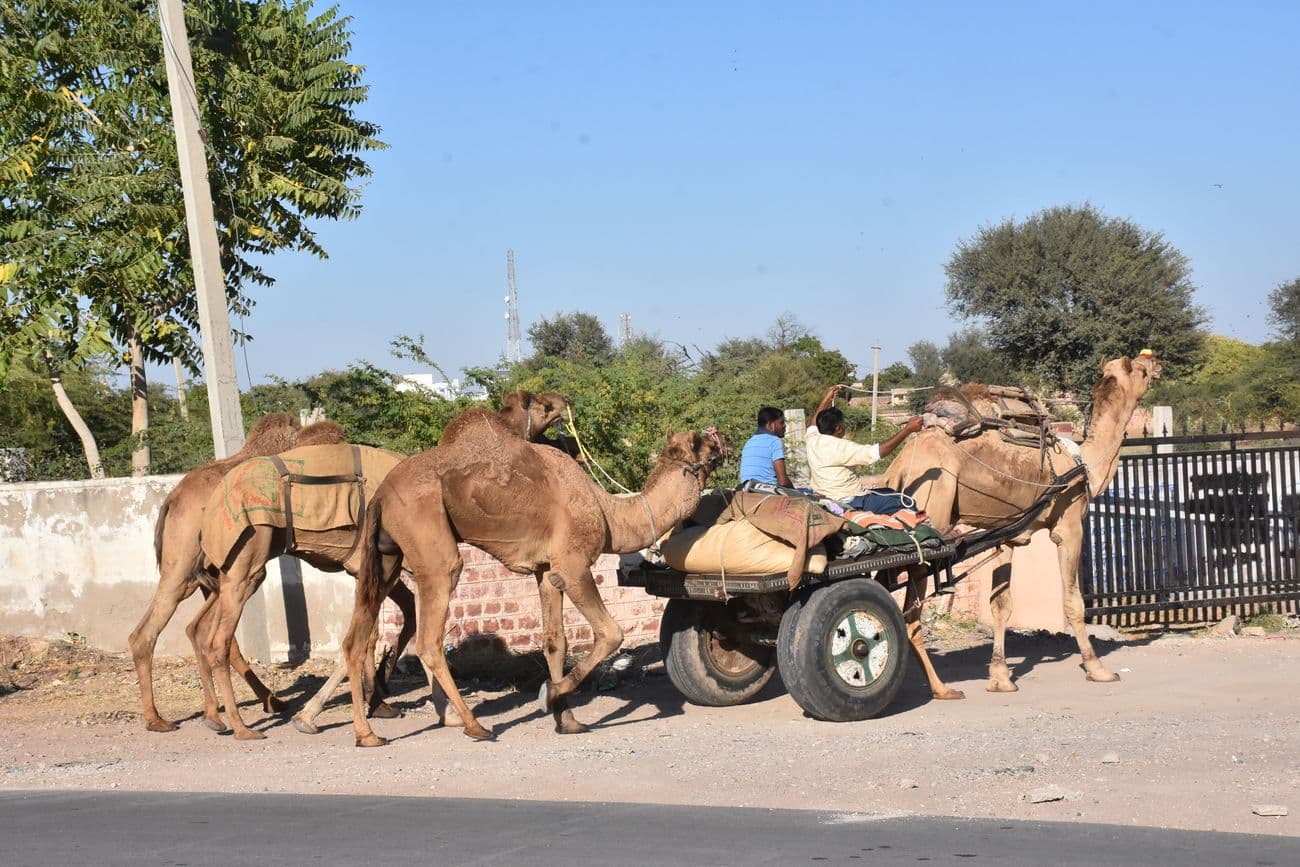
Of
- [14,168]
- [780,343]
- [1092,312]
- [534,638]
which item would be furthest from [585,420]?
[780,343]

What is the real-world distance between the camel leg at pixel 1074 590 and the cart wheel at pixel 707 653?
287 cm

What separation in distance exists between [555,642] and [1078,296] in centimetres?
3867

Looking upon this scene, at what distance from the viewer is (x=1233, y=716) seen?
10312 millimetres

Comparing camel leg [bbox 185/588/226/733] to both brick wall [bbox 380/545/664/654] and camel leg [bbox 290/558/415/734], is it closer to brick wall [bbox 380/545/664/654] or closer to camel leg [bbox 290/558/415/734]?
camel leg [bbox 290/558/415/734]

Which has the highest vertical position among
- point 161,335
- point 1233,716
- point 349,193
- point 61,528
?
point 349,193

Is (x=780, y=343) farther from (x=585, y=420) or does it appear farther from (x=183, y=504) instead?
(x=183, y=504)

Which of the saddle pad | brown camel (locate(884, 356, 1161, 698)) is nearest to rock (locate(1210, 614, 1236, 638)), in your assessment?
brown camel (locate(884, 356, 1161, 698))

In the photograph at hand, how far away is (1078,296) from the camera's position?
45.9 metres

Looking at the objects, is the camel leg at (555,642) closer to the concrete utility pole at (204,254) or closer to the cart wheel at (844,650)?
the cart wheel at (844,650)

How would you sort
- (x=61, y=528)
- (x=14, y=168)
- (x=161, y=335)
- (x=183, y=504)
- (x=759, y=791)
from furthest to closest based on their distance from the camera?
1. (x=161, y=335)
2. (x=14, y=168)
3. (x=61, y=528)
4. (x=183, y=504)
5. (x=759, y=791)

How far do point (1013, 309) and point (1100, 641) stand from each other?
111 feet

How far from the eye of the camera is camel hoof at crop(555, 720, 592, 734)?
414 inches

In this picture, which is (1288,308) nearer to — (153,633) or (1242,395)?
(1242,395)

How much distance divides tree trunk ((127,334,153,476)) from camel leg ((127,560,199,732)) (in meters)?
8.55
